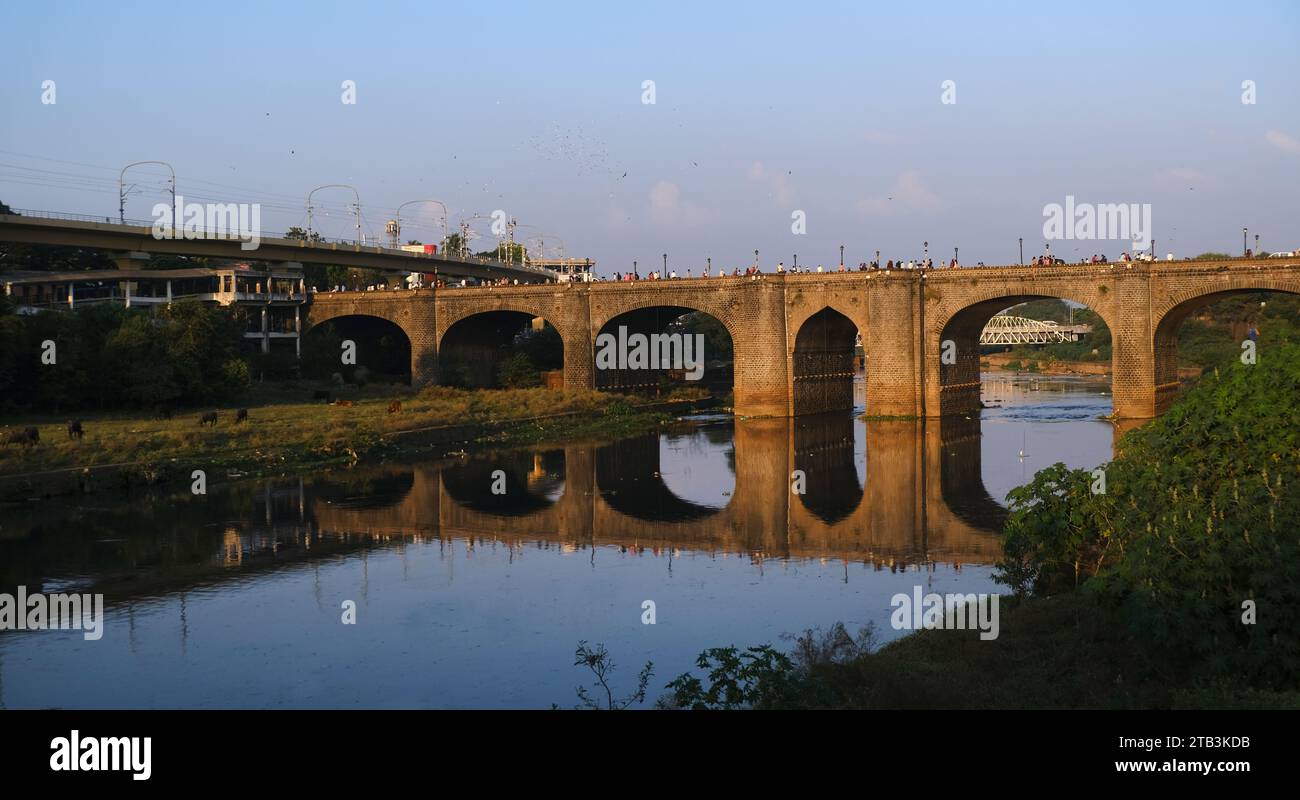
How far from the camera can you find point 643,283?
68.8m

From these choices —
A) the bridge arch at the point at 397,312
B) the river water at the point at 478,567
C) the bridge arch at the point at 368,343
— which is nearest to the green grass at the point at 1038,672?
the river water at the point at 478,567

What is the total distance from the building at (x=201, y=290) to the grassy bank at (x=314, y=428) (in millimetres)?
10692

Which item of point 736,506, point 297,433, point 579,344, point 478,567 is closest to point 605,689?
point 478,567

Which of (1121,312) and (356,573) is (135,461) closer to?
(356,573)

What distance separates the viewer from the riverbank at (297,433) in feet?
124

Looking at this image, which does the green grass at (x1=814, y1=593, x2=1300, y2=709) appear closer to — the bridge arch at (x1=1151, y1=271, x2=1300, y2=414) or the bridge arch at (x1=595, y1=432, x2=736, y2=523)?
the bridge arch at (x1=595, y1=432, x2=736, y2=523)

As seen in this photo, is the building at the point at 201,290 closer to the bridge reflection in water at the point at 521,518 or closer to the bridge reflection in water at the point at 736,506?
the bridge reflection in water at the point at 736,506

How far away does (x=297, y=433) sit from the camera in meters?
47.9

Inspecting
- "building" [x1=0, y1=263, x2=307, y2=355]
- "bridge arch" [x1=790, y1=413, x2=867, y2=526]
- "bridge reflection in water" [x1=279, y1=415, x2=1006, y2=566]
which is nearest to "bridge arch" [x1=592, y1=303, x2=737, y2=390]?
"bridge arch" [x1=790, y1=413, x2=867, y2=526]
